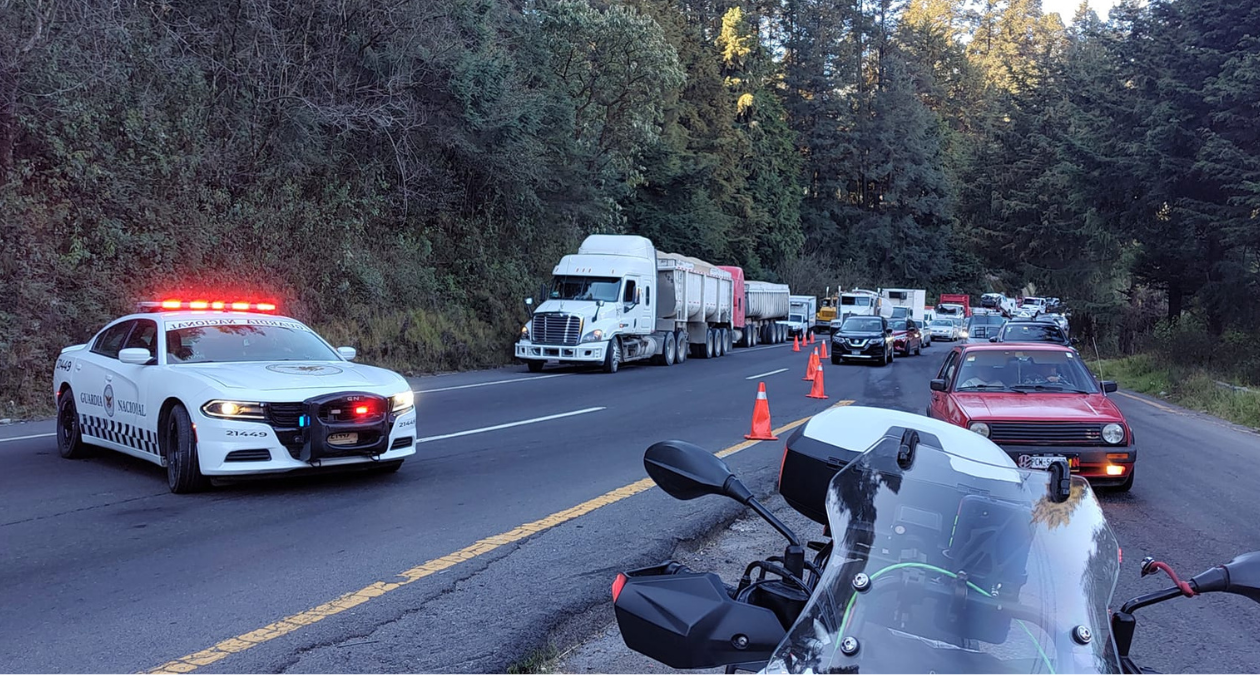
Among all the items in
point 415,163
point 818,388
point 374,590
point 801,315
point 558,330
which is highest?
point 415,163

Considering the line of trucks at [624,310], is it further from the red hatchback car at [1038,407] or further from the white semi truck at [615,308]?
the red hatchback car at [1038,407]

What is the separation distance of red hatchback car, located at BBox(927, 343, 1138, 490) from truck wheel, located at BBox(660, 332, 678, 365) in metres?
19.0

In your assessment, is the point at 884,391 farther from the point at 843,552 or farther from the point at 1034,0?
the point at 1034,0

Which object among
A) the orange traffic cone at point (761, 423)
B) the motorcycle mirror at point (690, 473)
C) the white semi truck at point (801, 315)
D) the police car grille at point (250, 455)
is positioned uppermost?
the motorcycle mirror at point (690, 473)

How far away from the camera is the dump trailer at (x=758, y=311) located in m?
41.5

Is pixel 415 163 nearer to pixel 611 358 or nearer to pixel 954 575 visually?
pixel 611 358

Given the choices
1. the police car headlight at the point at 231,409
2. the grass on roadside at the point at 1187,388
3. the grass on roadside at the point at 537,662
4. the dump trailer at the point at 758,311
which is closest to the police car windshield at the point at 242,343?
the police car headlight at the point at 231,409

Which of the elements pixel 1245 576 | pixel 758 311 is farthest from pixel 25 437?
pixel 758 311

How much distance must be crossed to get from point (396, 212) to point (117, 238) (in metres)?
10.5

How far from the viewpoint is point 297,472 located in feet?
28.3

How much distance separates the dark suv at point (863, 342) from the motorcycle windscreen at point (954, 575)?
92.8ft

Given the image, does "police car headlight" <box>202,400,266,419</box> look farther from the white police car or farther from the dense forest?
the dense forest

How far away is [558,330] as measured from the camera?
25359 mm

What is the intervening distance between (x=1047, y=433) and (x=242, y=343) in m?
7.51
